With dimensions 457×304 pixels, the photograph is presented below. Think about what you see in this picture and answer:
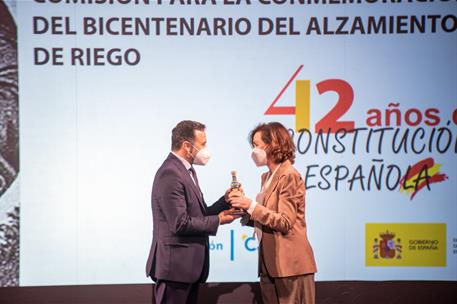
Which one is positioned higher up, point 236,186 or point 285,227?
point 236,186

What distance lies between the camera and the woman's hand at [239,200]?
2.86 metres

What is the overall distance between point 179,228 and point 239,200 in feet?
1.34

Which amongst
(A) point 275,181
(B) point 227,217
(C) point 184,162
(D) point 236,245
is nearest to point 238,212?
(B) point 227,217

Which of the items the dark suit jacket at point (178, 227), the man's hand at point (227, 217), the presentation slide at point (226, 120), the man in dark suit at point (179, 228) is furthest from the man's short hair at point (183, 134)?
the presentation slide at point (226, 120)

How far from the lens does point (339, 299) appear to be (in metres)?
4.13

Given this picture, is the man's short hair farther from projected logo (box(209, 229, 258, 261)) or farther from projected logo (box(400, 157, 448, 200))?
projected logo (box(400, 157, 448, 200))

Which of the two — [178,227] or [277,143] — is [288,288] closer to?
[178,227]

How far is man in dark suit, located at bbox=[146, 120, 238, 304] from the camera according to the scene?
9.55 feet

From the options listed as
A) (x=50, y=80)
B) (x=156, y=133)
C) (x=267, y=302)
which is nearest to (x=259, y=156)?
(x=267, y=302)

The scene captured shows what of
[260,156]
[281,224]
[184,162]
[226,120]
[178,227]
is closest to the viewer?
[281,224]

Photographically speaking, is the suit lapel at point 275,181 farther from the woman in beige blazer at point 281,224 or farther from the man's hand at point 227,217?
the man's hand at point 227,217

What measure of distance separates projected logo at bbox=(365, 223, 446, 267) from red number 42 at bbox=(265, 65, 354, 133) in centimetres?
94

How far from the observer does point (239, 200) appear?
114 inches

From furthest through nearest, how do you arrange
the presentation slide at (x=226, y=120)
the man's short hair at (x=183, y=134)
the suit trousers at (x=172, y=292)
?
the presentation slide at (x=226, y=120) → the man's short hair at (x=183, y=134) → the suit trousers at (x=172, y=292)
